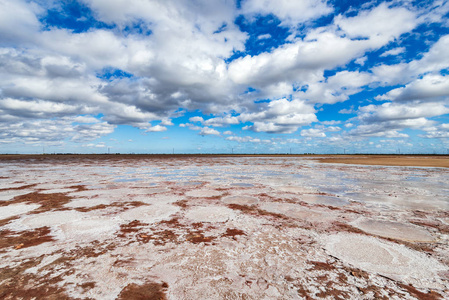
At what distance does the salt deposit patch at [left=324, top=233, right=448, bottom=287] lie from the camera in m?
3.27

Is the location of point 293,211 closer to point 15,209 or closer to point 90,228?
point 90,228

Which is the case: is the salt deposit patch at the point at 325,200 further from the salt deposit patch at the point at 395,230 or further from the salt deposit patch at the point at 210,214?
the salt deposit patch at the point at 210,214

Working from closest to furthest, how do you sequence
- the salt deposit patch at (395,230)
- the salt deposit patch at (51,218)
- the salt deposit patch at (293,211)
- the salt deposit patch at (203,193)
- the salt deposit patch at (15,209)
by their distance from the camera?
1. the salt deposit patch at (395,230)
2. the salt deposit patch at (51,218)
3. the salt deposit patch at (293,211)
4. the salt deposit patch at (15,209)
5. the salt deposit patch at (203,193)

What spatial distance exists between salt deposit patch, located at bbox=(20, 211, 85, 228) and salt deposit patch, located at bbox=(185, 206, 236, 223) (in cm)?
313

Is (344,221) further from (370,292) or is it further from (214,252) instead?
(214,252)

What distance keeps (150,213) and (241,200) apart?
3.38 m

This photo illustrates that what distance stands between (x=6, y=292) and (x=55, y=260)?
33.0 inches

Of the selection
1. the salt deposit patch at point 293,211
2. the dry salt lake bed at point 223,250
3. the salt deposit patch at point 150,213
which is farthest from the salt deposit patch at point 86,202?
the salt deposit patch at point 293,211

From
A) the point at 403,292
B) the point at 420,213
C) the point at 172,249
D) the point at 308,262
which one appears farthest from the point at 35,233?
the point at 420,213

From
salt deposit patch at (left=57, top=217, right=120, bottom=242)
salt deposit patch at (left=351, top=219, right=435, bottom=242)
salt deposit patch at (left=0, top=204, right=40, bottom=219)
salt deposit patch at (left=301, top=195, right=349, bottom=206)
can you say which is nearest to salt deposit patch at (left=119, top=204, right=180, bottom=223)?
salt deposit patch at (left=57, top=217, right=120, bottom=242)

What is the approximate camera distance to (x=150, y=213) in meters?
6.45

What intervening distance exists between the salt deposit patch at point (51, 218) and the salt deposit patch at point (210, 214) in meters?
3.13

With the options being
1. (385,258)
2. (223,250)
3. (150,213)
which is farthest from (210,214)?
(385,258)

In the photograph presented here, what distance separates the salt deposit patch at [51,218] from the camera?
5.47 meters
